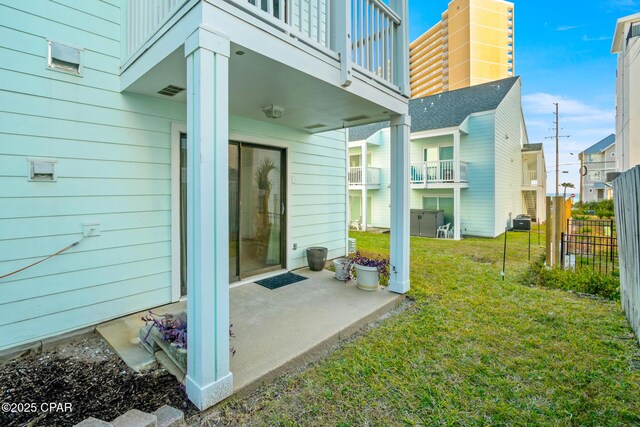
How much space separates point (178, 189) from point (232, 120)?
133 centimetres

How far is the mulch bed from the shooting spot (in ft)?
6.53

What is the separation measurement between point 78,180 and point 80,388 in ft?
6.37

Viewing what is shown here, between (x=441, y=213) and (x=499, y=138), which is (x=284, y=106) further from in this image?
(x=499, y=138)

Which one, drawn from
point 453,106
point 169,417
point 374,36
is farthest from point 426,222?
point 169,417

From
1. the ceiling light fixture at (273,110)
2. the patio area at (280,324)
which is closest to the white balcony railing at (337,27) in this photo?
the ceiling light fixture at (273,110)

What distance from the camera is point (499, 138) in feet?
39.2

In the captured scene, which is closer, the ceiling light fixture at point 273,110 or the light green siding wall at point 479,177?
the ceiling light fixture at point 273,110

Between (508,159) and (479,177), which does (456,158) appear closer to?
(479,177)

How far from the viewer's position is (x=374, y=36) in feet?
12.8

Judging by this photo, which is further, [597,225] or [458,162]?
[458,162]

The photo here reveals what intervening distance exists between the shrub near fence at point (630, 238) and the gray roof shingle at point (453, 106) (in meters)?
8.74

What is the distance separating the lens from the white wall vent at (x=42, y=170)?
2.78 meters

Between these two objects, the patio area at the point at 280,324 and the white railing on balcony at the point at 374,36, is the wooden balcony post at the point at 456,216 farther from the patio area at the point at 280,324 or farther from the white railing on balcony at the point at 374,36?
the white railing on balcony at the point at 374,36

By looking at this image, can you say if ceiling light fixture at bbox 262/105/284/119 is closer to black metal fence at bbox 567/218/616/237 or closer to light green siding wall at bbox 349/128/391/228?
black metal fence at bbox 567/218/616/237
